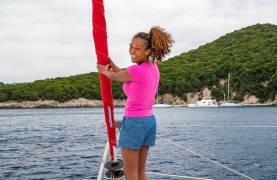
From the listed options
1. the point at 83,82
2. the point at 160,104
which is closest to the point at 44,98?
the point at 83,82

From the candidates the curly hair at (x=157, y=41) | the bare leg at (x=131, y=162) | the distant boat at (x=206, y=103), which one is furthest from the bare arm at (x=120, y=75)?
the distant boat at (x=206, y=103)

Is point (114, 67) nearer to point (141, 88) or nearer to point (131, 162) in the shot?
point (141, 88)

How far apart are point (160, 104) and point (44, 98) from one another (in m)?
39.3

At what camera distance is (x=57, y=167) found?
22.7m

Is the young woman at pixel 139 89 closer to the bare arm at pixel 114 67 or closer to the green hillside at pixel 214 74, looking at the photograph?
the bare arm at pixel 114 67

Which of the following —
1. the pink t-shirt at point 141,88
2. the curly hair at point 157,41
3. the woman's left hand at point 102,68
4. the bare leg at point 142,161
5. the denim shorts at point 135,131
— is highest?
the curly hair at point 157,41

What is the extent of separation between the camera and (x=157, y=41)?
11.7ft

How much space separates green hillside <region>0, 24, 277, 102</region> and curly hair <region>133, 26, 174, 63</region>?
5228 inches

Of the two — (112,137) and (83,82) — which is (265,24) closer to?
(83,82)

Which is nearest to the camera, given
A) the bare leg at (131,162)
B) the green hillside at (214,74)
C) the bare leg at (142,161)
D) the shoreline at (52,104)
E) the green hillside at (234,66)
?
the bare leg at (131,162)

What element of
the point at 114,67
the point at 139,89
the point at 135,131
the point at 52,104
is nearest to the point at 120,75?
the point at 139,89

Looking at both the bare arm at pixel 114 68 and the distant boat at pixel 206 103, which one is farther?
the distant boat at pixel 206 103

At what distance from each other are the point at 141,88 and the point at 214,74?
462 feet

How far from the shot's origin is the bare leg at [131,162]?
3.61 metres
